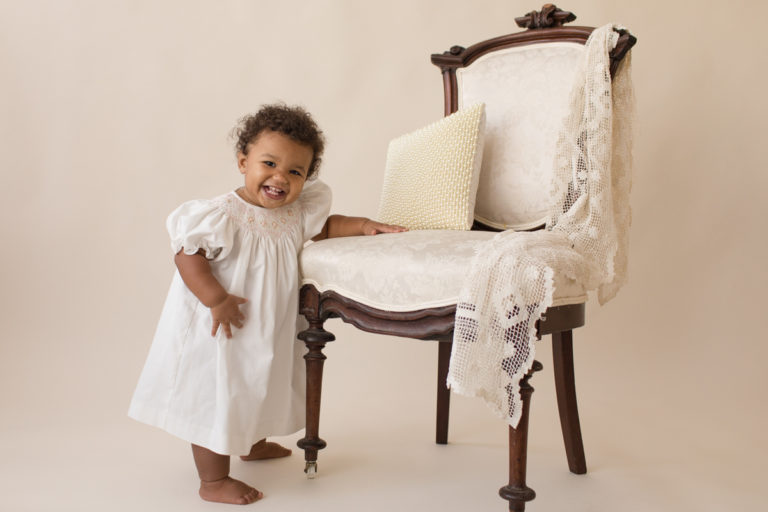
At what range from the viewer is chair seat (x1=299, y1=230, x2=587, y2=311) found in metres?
1.54

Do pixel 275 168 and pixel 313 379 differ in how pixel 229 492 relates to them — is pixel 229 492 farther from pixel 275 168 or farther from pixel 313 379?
pixel 275 168

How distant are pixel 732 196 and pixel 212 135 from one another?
2.00 meters

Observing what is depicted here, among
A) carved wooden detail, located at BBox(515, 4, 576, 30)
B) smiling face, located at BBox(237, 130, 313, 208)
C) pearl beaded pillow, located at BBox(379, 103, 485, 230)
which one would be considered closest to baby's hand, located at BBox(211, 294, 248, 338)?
smiling face, located at BBox(237, 130, 313, 208)

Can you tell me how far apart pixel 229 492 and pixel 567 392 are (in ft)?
2.87

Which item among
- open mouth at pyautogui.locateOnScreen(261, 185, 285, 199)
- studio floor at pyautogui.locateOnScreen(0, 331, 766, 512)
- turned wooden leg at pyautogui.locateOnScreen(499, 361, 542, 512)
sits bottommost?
studio floor at pyautogui.locateOnScreen(0, 331, 766, 512)

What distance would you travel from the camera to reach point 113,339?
3.03 m

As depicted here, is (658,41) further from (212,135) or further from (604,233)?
(212,135)

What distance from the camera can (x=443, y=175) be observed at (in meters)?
1.98

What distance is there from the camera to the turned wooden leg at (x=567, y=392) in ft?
6.55

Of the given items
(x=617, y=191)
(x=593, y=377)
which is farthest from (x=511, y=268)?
(x=593, y=377)

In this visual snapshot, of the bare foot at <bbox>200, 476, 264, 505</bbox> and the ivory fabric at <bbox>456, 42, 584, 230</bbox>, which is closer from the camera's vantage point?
the bare foot at <bbox>200, 476, 264, 505</bbox>

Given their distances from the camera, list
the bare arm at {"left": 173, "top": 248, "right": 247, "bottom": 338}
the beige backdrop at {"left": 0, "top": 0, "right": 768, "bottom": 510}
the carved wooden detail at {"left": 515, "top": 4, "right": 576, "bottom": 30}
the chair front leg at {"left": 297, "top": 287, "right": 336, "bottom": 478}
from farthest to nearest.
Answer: the beige backdrop at {"left": 0, "top": 0, "right": 768, "bottom": 510}, the carved wooden detail at {"left": 515, "top": 4, "right": 576, "bottom": 30}, the chair front leg at {"left": 297, "top": 287, "right": 336, "bottom": 478}, the bare arm at {"left": 173, "top": 248, "right": 247, "bottom": 338}

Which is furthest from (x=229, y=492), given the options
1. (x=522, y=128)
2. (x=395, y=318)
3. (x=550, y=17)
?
(x=550, y=17)

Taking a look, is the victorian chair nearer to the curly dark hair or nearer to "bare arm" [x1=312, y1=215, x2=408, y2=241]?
"bare arm" [x1=312, y1=215, x2=408, y2=241]
